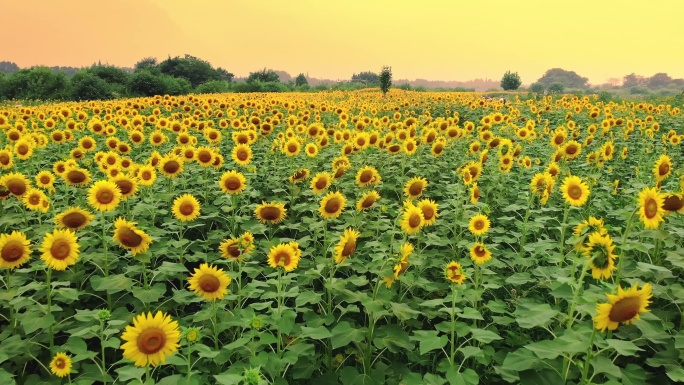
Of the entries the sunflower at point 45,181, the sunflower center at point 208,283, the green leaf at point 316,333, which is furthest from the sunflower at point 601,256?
the sunflower at point 45,181

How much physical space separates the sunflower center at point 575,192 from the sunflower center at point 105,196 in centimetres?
467

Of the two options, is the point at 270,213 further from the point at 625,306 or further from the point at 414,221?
the point at 625,306

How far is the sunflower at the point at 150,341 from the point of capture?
2.55m

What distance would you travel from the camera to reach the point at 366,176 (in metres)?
5.34

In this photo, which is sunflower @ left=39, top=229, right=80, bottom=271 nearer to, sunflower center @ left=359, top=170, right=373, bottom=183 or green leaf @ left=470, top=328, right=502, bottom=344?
sunflower center @ left=359, top=170, right=373, bottom=183

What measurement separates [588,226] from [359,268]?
192cm

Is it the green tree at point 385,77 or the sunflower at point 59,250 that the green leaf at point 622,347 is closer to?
the sunflower at point 59,250

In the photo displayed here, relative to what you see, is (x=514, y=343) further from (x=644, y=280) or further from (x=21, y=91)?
(x=21, y=91)

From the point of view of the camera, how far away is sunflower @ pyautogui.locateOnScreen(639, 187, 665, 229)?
3.00 meters

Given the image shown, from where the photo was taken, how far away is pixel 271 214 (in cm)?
458

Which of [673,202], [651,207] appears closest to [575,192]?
[673,202]

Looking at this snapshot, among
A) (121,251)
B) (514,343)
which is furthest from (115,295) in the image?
(514,343)

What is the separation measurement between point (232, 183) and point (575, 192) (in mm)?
3748

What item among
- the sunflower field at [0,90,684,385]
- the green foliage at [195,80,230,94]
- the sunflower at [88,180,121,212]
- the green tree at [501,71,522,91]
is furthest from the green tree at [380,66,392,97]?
the green tree at [501,71,522,91]
